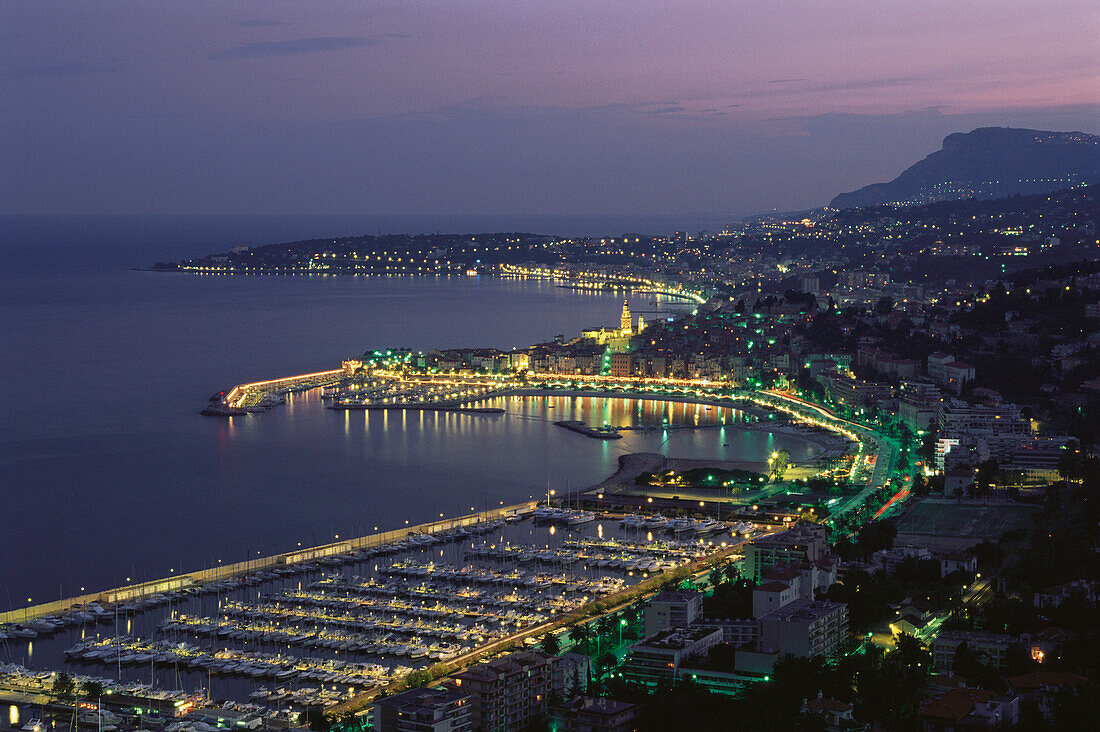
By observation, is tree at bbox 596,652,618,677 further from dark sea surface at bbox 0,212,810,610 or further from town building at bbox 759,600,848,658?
dark sea surface at bbox 0,212,810,610

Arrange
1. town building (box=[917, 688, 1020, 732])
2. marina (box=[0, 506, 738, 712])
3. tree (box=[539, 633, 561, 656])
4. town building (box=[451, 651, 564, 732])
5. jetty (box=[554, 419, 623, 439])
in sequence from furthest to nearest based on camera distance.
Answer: jetty (box=[554, 419, 623, 439]) < marina (box=[0, 506, 738, 712]) < tree (box=[539, 633, 561, 656]) < town building (box=[451, 651, 564, 732]) < town building (box=[917, 688, 1020, 732])

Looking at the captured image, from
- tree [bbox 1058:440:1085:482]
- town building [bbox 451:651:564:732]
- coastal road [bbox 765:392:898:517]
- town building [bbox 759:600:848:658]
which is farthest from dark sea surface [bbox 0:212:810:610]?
town building [bbox 759:600:848:658]

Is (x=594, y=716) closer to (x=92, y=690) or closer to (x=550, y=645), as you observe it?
(x=550, y=645)

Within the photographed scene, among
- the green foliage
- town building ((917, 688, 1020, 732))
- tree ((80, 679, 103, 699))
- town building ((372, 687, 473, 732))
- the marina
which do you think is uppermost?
town building ((917, 688, 1020, 732))

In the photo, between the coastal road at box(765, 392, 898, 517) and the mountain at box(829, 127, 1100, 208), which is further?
the mountain at box(829, 127, 1100, 208)

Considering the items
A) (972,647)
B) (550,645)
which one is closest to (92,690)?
(550,645)

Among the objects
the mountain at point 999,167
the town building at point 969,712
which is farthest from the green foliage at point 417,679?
the mountain at point 999,167

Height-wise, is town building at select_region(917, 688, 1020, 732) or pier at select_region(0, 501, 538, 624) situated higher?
town building at select_region(917, 688, 1020, 732)
